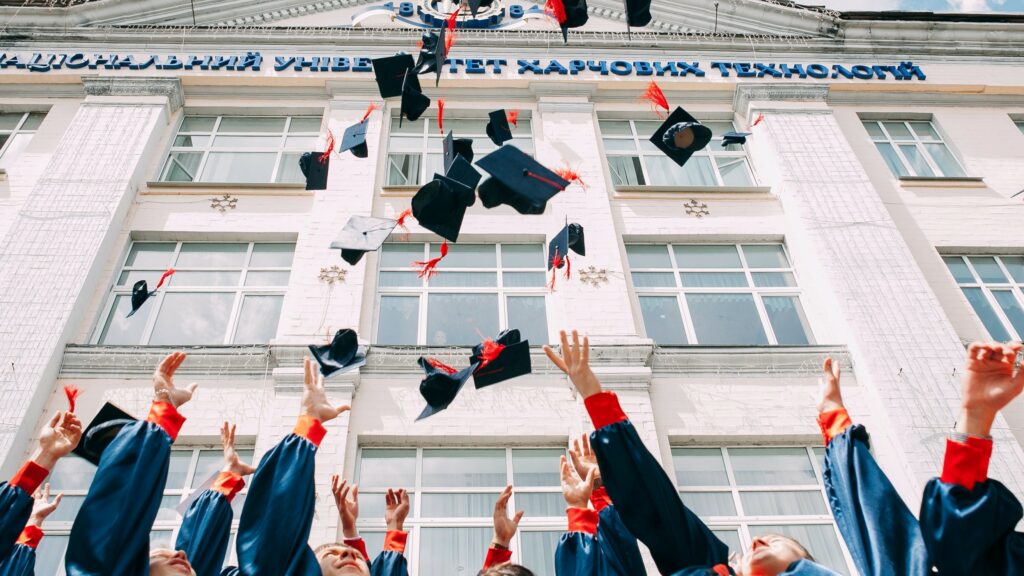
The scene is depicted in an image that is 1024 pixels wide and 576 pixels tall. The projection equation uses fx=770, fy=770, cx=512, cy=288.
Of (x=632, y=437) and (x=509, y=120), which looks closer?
(x=632, y=437)

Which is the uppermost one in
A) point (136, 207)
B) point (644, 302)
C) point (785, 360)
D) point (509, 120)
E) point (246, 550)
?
point (509, 120)

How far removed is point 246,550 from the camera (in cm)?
364

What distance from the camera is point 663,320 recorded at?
980 cm

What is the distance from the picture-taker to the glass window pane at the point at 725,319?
961 centimetres

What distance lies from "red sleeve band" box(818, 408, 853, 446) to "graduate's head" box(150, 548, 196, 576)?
3.16 metres

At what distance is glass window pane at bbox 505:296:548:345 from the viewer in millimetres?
9523

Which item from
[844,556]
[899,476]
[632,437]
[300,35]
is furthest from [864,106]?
[632,437]

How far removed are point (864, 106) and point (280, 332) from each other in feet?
33.4

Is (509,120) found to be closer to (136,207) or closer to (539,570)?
(136,207)

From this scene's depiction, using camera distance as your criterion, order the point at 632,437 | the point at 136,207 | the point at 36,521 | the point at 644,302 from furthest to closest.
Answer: the point at 136,207, the point at 644,302, the point at 36,521, the point at 632,437

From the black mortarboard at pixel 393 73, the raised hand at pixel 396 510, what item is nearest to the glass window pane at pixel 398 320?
the black mortarboard at pixel 393 73

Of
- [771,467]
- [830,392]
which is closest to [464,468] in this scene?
[771,467]

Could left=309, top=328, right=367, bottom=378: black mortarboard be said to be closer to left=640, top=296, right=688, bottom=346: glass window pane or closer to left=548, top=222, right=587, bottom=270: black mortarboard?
left=548, top=222, right=587, bottom=270: black mortarboard

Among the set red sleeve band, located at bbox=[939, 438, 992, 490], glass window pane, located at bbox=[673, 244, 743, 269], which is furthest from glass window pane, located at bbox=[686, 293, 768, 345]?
red sleeve band, located at bbox=[939, 438, 992, 490]
